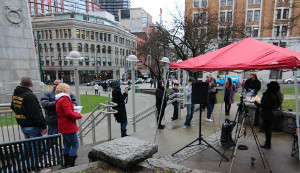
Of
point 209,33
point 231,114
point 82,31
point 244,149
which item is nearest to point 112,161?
point 244,149

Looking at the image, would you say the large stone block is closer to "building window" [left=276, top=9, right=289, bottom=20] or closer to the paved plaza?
the paved plaza

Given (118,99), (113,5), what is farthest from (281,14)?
(113,5)

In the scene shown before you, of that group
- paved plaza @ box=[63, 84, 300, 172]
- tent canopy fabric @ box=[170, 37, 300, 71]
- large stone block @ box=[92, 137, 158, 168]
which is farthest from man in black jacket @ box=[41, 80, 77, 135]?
tent canopy fabric @ box=[170, 37, 300, 71]

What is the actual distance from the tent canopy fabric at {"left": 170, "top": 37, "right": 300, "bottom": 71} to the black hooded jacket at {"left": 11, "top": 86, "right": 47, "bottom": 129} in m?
Result: 3.33

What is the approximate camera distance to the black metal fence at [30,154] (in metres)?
3.03

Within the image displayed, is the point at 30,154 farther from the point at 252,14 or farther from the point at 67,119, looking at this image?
the point at 252,14

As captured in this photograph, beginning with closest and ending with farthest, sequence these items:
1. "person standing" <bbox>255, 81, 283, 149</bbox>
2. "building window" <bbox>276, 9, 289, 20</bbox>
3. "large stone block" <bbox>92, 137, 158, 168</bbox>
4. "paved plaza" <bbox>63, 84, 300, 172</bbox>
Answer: "large stone block" <bbox>92, 137, 158, 168</bbox> → "paved plaza" <bbox>63, 84, 300, 172</bbox> → "person standing" <bbox>255, 81, 283, 149</bbox> → "building window" <bbox>276, 9, 289, 20</bbox>

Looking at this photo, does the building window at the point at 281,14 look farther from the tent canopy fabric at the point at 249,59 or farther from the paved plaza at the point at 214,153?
the tent canopy fabric at the point at 249,59

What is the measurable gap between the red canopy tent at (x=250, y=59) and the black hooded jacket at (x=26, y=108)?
3.33 m

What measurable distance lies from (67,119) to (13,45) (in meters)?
10.7

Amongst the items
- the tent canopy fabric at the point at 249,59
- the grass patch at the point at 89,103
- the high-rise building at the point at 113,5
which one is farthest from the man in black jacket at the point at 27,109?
the high-rise building at the point at 113,5

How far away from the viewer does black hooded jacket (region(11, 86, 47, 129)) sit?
3.54 m

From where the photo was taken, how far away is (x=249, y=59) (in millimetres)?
3680

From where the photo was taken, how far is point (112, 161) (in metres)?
3.04
